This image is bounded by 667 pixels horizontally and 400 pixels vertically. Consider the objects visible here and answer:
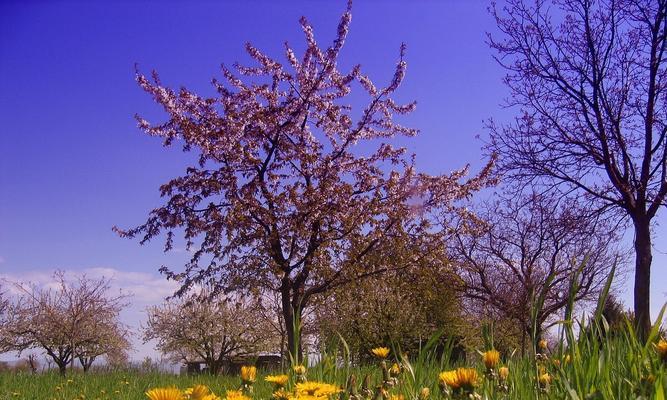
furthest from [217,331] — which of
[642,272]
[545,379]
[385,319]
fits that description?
[545,379]

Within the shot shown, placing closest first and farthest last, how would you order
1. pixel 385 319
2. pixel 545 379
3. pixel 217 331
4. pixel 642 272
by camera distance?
1. pixel 545 379
2. pixel 642 272
3. pixel 385 319
4. pixel 217 331

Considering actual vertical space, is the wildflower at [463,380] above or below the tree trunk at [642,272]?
below

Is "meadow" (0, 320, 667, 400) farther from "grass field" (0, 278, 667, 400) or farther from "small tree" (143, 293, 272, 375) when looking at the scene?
"small tree" (143, 293, 272, 375)

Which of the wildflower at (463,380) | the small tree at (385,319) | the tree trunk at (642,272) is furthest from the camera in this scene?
the small tree at (385,319)

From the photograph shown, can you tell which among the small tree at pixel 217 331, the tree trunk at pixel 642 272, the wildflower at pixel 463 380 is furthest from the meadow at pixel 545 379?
the small tree at pixel 217 331

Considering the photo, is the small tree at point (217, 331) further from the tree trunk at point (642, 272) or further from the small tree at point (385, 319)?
the tree trunk at point (642, 272)

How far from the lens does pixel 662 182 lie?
11664mm

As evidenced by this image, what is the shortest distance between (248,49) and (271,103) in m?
1.54

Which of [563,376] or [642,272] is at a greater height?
[642,272]

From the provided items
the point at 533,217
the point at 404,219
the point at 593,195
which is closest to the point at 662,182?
the point at 593,195

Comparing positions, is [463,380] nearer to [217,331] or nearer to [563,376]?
[563,376]

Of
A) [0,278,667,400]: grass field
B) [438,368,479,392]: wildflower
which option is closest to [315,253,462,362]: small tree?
[0,278,667,400]: grass field

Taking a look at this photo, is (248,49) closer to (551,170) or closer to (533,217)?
(551,170)

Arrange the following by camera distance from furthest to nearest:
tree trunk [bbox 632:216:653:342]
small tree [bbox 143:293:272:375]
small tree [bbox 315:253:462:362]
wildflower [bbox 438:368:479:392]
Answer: small tree [bbox 143:293:272:375]
small tree [bbox 315:253:462:362]
tree trunk [bbox 632:216:653:342]
wildflower [bbox 438:368:479:392]
